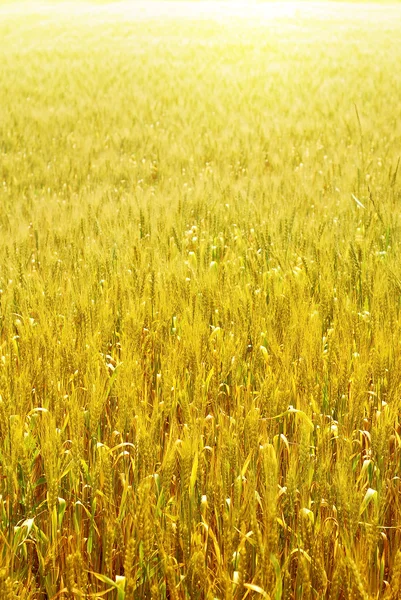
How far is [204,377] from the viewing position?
2.14 meters

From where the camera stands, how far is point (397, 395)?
2.01 meters

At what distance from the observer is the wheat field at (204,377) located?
1.44 metres

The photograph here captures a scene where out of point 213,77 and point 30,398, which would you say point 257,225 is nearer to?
point 30,398

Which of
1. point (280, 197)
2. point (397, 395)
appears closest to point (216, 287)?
point (397, 395)

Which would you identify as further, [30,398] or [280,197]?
[280,197]

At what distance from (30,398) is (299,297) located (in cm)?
103

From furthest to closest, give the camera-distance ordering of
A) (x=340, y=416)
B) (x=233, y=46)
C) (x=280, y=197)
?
(x=233, y=46) → (x=280, y=197) → (x=340, y=416)

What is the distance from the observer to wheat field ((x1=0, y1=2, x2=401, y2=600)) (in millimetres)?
1440

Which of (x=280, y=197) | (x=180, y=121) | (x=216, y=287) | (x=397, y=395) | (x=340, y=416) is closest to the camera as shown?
(x=340, y=416)

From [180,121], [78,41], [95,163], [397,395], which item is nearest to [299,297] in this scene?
[397,395]

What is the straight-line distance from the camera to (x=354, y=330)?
7.86ft

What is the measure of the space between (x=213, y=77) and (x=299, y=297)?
9133mm

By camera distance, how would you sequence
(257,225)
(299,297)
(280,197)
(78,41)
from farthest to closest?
(78,41) < (280,197) < (257,225) < (299,297)

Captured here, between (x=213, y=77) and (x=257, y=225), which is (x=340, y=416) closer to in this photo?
(x=257, y=225)
